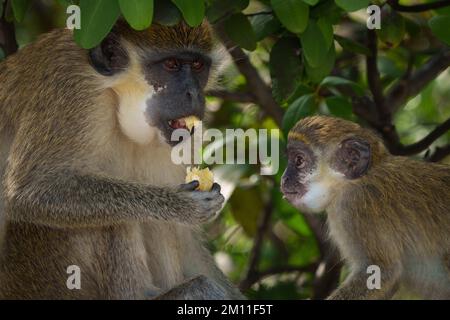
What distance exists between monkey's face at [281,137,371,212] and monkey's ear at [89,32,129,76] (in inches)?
44.9

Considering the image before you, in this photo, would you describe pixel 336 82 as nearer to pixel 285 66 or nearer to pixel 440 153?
pixel 285 66

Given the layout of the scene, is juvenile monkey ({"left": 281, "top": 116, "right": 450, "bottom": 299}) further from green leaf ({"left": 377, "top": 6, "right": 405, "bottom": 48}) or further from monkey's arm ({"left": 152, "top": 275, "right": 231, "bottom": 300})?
monkey's arm ({"left": 152, "top": 275, "right": 231, "bottom": 300})

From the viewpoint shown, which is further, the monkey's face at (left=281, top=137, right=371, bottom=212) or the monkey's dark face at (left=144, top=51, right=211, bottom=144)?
the monkey's face at (left=281, top=137, right=371, bottom=212)

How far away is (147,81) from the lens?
21.4 ft

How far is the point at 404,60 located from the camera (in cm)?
902

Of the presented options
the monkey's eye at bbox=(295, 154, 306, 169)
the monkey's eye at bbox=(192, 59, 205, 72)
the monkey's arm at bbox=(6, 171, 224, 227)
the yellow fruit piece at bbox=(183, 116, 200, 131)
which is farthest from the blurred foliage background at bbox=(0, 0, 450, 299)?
the monkey's arm at bbox=(6, 171, 224, 227)

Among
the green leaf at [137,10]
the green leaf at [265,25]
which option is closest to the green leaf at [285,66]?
the green leaf at [265,25]

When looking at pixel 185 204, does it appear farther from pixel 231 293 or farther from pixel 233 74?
pixel 233 74

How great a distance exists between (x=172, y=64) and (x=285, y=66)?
2.86 ft

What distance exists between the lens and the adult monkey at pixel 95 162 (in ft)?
20.6

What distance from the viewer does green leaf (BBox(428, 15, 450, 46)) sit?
21.6 ft

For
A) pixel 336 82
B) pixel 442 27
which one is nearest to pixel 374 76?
pixel 336 82

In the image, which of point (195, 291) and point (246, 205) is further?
point (246, 205)
